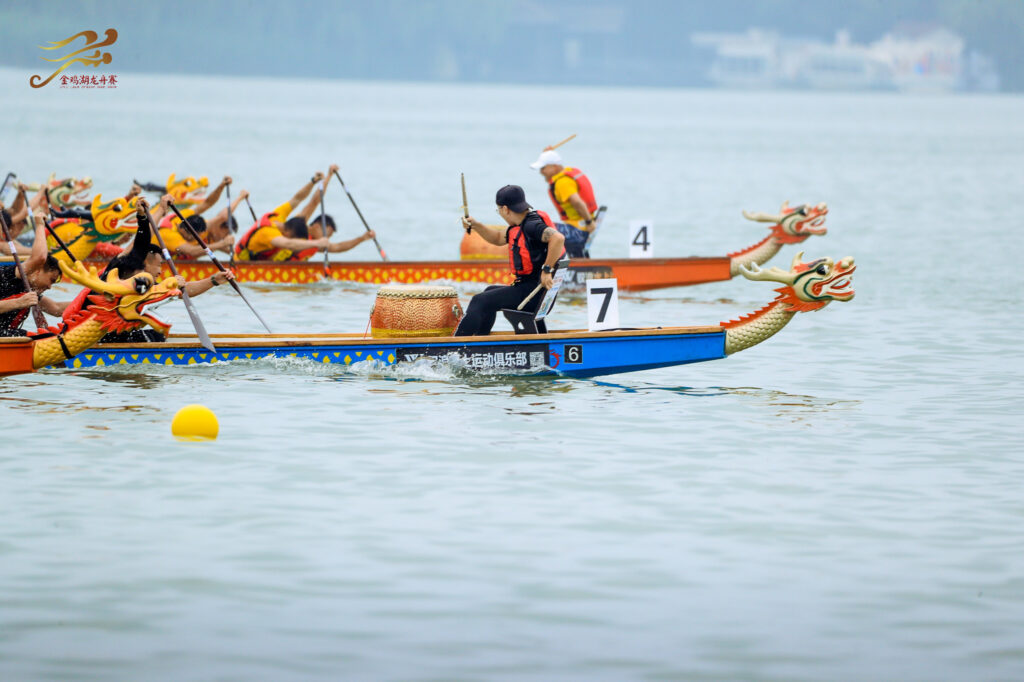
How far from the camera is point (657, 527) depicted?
1089 cm

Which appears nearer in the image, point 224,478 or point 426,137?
point 224,478

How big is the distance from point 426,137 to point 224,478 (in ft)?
326

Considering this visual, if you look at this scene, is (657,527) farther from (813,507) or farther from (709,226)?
(709,226)

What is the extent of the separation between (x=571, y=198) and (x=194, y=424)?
9.89m

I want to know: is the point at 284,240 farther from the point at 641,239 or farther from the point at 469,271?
the point at 641,239

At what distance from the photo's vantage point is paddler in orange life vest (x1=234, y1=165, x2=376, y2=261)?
75.9ft

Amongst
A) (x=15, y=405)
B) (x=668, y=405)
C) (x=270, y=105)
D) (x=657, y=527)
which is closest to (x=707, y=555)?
(x=657, y=527)

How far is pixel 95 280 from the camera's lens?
47.5 feet

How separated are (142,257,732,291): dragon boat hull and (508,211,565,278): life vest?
25.9 feet

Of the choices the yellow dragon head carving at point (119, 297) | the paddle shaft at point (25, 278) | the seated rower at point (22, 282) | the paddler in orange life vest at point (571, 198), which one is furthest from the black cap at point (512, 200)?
the paddler in orange life vest at point (571, 198)

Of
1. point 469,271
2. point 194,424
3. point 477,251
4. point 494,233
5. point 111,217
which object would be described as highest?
point 111,217

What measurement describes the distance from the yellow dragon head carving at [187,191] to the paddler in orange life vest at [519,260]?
27.4 feet

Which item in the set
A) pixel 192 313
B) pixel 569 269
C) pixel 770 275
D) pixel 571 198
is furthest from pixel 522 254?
pixel 569 269

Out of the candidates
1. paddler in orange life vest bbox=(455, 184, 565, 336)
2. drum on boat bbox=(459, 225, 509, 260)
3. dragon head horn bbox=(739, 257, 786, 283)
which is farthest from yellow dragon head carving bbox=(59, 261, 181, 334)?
drum on boat bbox=(459, 225, 509, 260)
